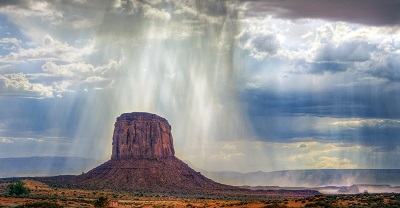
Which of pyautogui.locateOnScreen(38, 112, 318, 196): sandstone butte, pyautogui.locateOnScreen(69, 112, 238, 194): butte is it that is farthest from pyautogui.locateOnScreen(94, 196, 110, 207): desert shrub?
pyautogui.locateOnScreen(69, 112, 238, 194): butte

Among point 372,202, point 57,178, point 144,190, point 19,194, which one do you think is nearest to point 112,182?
point 144,190

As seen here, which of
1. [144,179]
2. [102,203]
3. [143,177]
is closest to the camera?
[102,203]

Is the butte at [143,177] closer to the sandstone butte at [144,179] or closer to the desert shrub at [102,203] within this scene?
the sandstone butte at [144,179]

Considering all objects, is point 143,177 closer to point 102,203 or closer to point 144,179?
point 144,179

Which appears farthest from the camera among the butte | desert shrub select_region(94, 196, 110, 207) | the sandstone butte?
the butte

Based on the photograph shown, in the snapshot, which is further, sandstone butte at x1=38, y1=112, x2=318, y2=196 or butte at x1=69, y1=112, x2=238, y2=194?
butte at x1=69, y1=112, x2=238, y2=194

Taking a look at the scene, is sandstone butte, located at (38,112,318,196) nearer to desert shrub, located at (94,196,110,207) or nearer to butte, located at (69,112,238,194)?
butte, located at (69,112,238,194)

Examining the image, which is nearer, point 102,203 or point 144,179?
point 102,203

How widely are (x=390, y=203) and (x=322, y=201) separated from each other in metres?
9.23

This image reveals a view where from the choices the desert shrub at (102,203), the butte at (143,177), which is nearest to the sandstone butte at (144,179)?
the butte at (143,177)

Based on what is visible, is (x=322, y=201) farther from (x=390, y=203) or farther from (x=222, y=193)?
(x=222, y=193)

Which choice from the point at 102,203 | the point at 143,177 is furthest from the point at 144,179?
the point at 102,203

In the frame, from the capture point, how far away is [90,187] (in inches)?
6437

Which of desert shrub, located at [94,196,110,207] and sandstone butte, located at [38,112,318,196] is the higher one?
sandstone butte, located at [38,112,318,196]
